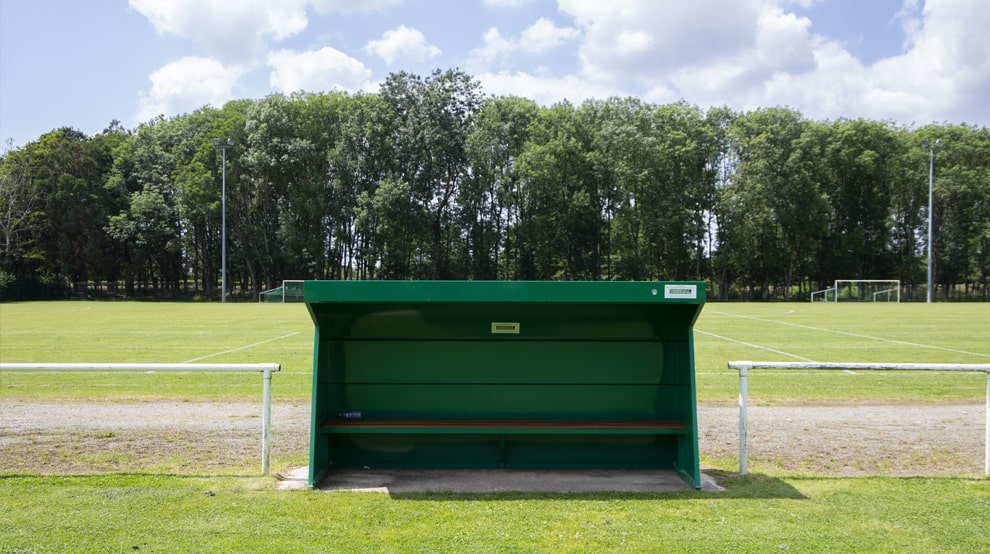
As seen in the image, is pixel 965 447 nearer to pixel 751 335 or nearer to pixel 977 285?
pixel 751 335

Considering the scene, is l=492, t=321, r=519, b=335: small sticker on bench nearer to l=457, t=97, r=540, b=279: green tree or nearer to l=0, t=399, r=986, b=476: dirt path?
l=0, t=399, r=986, b=476: dirt path

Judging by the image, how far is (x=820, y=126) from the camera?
207ft

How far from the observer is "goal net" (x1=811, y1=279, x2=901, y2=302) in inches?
2035

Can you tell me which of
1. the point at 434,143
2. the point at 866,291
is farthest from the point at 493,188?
the point at 866,291

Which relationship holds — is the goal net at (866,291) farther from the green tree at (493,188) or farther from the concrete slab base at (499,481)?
the concrete slab base at (499,481)

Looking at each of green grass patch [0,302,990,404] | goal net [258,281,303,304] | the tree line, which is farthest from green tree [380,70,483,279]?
green grass patch [0,302,990,404]

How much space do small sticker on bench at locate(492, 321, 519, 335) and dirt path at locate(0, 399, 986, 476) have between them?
234cm

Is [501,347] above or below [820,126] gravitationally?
below

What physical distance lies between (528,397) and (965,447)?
4.98m

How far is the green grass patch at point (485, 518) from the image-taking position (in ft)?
14.1

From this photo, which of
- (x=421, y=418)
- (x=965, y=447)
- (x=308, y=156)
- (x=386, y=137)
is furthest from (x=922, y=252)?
(x=421, y=418)

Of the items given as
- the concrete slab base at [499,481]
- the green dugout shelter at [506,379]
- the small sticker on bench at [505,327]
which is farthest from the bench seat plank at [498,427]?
the small sticker on bench at [505,327]

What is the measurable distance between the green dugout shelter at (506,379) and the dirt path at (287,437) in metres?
0.95

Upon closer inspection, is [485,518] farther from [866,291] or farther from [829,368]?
[866,291]
